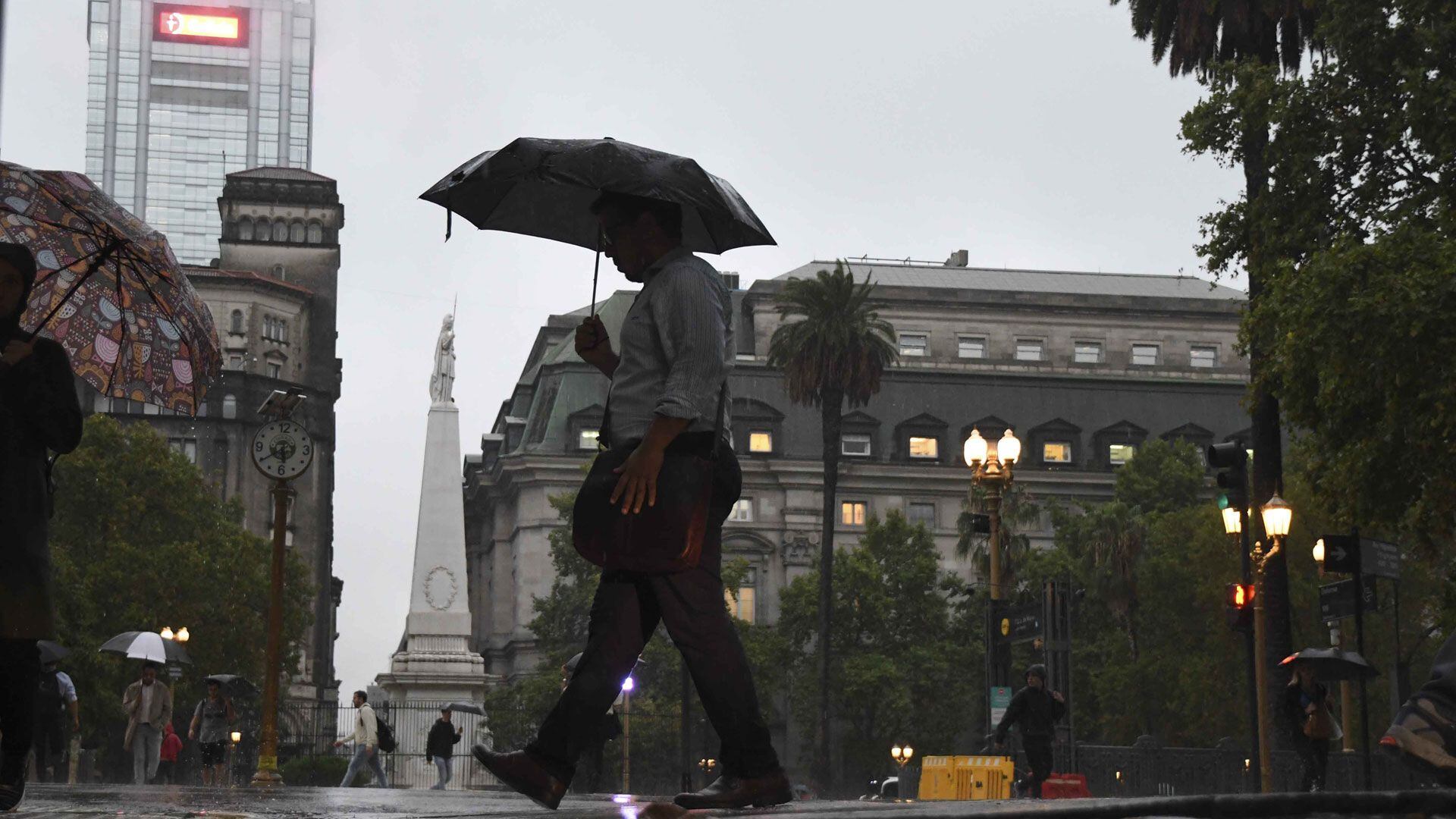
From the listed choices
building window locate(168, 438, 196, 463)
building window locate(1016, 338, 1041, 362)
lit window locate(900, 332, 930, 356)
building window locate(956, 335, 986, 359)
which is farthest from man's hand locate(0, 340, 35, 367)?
building window locate(1016, 338, 1041, 362)

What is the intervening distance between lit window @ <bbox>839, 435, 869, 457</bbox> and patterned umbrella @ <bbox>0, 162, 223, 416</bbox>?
78529 millimetres

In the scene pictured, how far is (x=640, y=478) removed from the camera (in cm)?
615

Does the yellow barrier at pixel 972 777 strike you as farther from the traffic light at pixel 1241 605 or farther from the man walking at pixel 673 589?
the man walking at pixel 673 589

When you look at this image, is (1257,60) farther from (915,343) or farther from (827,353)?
(915,343)

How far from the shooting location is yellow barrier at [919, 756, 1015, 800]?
22.0m

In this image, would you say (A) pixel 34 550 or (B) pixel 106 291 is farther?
(B) pixel 106 291

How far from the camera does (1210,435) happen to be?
85875 millimetres

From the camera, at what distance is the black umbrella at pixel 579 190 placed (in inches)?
262

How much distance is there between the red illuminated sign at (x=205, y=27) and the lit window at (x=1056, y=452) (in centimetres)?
A: 5738

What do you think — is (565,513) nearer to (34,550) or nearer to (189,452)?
(189,452)

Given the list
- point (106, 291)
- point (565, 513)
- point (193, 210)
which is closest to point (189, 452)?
point (565, 513)

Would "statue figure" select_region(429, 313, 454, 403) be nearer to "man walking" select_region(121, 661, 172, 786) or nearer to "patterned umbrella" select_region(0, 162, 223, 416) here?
"man walking" select_region(121, 661, 172, 786)

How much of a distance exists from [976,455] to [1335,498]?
6497 mm

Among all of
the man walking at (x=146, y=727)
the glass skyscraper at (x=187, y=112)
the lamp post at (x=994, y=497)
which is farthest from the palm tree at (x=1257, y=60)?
the glass skyscraper at (x=187, y=112)
